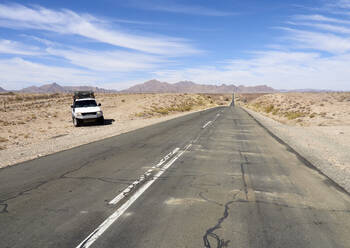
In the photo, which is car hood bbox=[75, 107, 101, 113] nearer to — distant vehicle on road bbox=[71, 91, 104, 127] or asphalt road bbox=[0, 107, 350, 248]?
distant vehicle on road bbox=[71, 91, 104, 127]

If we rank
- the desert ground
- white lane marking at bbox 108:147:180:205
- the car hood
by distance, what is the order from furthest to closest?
the desert ground < the car hood < white lane marking at bbox 108:147:180:205

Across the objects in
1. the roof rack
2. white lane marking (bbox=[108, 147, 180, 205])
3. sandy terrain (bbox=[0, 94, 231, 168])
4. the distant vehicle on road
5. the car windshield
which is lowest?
sandy terrain (bbox=[0, 94, 231, 168])

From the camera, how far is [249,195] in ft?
19.0

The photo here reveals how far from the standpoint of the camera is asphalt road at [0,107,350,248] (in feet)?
13.2

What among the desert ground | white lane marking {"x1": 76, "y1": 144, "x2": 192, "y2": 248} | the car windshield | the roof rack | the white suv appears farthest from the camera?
the roof rack

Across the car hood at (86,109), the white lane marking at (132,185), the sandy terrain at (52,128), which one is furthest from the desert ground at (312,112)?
the white lane marking at (132,185)

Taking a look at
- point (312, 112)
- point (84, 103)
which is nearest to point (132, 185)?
point (84, 103)

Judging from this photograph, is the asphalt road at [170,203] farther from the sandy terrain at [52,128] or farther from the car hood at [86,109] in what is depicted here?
the car hood at [86,109]

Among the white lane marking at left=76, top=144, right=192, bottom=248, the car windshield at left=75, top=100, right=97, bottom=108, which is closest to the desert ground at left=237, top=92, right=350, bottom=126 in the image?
the car windshield at left=75, top=100, right=97, bottom=108

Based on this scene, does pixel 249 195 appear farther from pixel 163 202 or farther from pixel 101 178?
pixel 101 178

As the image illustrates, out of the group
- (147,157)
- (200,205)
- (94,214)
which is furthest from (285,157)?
(94,214)

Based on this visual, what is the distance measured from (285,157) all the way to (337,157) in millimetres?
2031

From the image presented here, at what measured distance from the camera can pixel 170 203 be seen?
532 cm

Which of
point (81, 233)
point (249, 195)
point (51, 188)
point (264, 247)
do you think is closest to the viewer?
point (264, 247)
